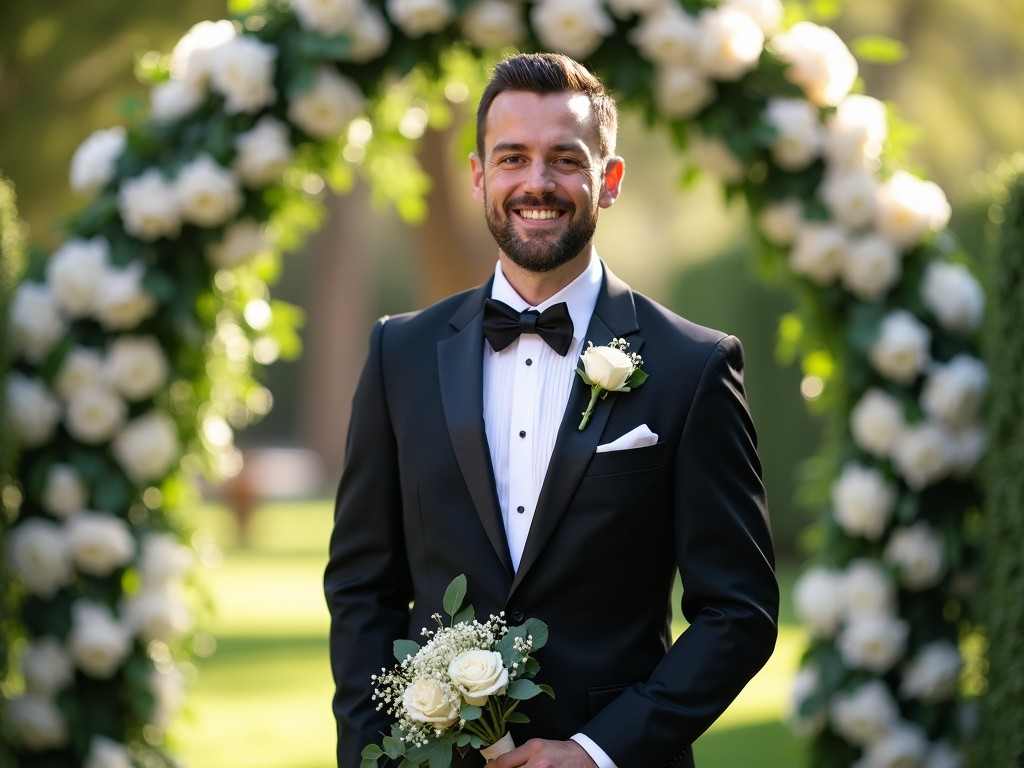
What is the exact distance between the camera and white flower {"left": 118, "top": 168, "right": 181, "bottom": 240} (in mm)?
4625

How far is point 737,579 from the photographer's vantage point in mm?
2562

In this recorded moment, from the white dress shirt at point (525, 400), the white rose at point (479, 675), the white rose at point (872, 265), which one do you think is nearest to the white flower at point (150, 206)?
the white dress shirt at point (525, 400)

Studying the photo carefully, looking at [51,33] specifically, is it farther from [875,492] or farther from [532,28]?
[875,492]

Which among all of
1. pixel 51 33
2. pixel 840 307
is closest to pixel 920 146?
pixel 51 33

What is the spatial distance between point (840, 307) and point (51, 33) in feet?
26.2

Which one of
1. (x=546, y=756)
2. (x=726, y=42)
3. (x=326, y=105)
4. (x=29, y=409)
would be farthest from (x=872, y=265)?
(x=29, y=409)

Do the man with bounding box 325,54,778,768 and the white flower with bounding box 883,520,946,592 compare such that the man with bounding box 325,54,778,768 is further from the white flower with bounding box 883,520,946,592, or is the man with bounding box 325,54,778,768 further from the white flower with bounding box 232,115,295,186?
the white flower with bounding box 883,520,946,592

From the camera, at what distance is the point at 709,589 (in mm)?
2543

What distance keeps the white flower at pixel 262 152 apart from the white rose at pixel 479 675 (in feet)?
9.02

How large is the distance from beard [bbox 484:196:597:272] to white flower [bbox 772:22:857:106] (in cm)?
237

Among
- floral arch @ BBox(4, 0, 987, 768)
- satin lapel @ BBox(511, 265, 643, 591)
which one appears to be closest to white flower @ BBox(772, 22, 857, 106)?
floral arch @ BBox(4, 0, 987, 768)

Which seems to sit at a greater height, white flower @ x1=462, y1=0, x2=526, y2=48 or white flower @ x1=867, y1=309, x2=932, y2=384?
white flower @ x1=462, y1=0, x2=526, y2=48

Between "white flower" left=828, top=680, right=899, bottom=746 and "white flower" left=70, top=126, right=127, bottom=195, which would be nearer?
"white flower" left=828, top=680, right=899, bottom=746

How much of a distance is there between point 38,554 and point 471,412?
2.49 meters
